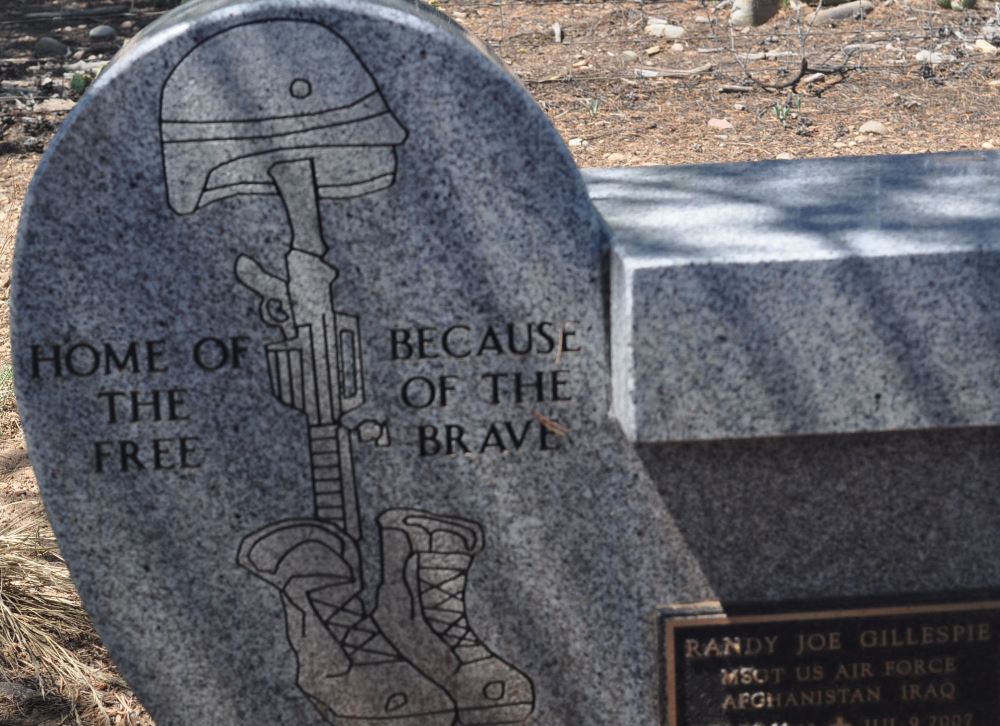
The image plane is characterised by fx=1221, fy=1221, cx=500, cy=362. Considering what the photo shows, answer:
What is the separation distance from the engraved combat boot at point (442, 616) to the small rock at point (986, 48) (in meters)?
5.86

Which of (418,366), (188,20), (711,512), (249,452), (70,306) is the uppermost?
(188,20)

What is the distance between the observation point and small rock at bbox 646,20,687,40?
7.82 m

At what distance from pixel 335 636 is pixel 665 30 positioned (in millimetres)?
5982

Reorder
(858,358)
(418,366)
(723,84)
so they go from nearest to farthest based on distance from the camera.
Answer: (858,358), (418,366), (723,84)

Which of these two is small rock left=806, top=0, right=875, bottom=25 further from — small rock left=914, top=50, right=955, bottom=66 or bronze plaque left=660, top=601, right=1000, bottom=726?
bronze plaque left=660, top=601, right=1000, bottom=726

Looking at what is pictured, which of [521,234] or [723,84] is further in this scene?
[723,84]

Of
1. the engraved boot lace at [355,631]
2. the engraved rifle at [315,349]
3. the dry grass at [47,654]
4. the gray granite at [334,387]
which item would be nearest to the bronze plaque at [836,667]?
the gray granite at [334,387]

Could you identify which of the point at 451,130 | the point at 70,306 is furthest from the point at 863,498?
the point at 70,306

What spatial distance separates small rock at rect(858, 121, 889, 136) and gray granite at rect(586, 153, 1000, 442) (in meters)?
3.72

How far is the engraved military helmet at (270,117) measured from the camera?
2449mm

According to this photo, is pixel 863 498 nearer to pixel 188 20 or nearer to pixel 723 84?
pixel 188 20

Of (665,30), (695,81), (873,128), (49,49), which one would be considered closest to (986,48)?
(873,128)

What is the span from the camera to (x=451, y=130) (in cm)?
251

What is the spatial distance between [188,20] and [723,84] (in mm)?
4883
